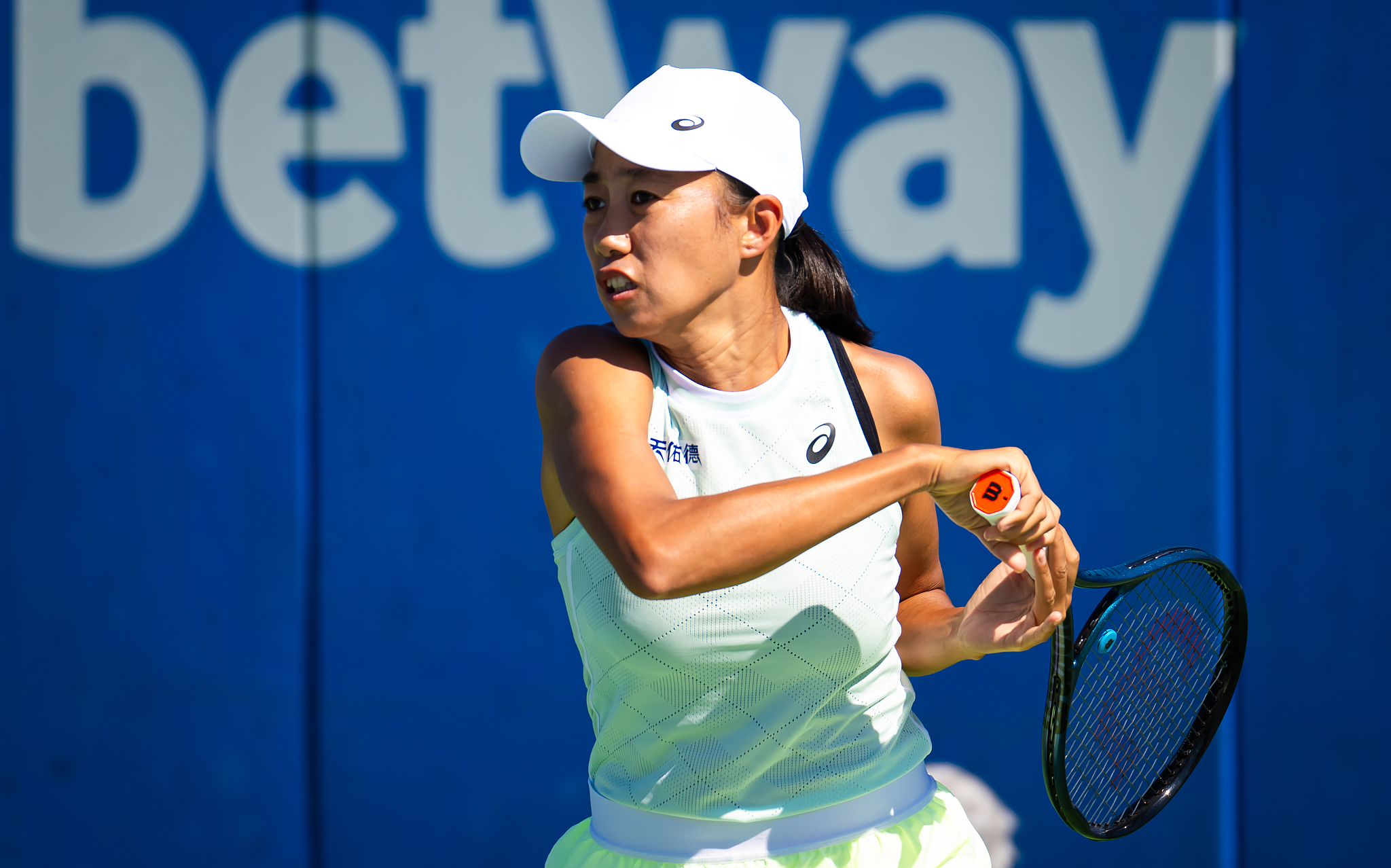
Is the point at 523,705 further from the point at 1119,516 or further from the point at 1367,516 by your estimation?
the point at 1367,516

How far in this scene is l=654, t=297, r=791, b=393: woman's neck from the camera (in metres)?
1.44

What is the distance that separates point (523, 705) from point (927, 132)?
1.96 metres

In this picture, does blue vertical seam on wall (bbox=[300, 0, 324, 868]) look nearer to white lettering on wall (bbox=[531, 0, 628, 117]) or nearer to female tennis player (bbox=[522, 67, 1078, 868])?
white lettering on wall (bbox=[531, 0, 628, 117])

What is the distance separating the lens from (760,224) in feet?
4.81

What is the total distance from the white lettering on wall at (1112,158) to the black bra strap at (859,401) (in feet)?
5.32

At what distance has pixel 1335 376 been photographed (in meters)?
3.04

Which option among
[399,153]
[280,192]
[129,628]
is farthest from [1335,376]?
[129,628]

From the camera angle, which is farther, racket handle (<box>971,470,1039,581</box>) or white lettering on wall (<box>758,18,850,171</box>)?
white lettering on wall (<box>758,18,850,171</box>)

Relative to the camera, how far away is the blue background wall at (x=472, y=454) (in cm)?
297

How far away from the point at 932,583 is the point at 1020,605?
0.81 ft

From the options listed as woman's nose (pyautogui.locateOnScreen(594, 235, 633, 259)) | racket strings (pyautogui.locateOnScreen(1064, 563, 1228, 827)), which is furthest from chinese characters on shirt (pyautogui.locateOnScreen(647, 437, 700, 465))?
racket strings (pyautogui.locateOnScreen(1064, 563, 1228, 827))

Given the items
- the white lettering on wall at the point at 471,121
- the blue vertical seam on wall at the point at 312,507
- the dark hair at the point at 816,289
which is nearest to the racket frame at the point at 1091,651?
the dark hair at the point at 816,289

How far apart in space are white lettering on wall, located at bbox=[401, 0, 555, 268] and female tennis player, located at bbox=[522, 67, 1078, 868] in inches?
59.2

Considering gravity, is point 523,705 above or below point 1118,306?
below
